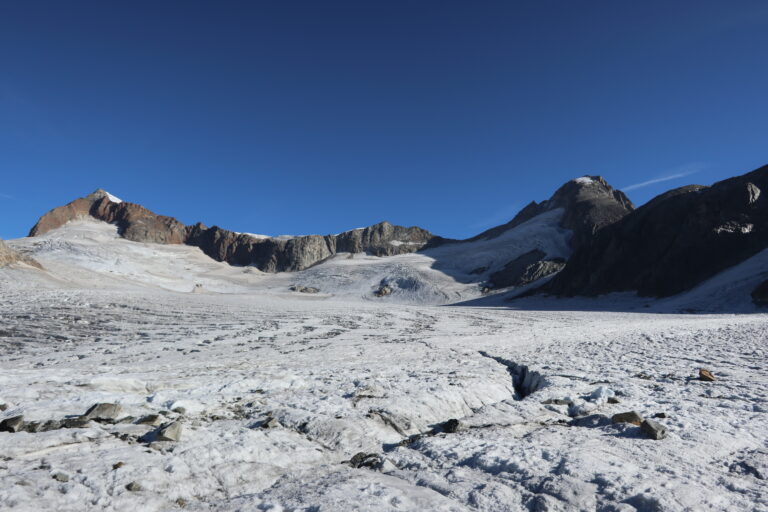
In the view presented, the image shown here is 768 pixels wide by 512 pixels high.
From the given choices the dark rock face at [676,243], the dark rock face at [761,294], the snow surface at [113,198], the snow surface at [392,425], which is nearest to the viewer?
the snow surface at [392,425]

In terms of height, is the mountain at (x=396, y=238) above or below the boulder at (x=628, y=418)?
above

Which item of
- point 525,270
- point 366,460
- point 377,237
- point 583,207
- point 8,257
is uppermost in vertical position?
point 583,207

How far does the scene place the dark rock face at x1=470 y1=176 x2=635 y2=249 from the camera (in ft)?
270

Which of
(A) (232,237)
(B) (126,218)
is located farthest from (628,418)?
(B) (126,218)

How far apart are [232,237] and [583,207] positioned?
4290 inches

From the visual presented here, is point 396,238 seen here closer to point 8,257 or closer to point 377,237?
point 377,237

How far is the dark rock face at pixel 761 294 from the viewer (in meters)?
29.0

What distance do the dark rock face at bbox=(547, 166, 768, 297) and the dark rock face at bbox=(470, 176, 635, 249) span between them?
59.2 ft

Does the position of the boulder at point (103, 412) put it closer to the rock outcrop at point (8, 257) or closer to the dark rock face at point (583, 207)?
the rock outcrop at point (8, 257)

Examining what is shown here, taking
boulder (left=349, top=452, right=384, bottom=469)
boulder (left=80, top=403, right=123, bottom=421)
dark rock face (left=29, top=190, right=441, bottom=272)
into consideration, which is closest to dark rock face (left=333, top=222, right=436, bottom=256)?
dark rock face (left=29, top=190, right=441, bottom=272)

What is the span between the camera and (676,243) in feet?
154

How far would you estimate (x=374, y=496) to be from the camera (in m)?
3.46

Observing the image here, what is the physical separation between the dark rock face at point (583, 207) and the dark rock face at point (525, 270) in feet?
24.1

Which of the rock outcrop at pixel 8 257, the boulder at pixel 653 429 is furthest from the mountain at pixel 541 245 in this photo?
the boulder at pixel 653 429
